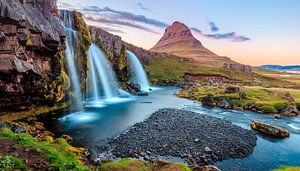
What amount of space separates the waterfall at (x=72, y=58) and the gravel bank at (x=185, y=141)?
24.1m

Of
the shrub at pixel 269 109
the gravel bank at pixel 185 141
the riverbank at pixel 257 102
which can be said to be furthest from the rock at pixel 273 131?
the shrub at pixel 269 109

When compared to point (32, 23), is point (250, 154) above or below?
below

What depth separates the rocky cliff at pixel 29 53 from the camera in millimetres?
29938

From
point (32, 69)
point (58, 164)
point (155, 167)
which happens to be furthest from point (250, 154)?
point (32, 69)

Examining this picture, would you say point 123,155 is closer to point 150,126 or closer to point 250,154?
point 150,126

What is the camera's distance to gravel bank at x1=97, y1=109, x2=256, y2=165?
26.7m

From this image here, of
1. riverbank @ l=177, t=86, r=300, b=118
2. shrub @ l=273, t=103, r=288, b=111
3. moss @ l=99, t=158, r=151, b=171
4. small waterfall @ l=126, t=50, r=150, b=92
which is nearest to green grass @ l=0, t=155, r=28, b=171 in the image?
moss @ l=99, t=158, r=151, b=171

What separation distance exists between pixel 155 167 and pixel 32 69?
27.0 meters

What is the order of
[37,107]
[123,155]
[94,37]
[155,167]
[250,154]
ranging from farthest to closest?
[94,37] → [37,107] → [250,154] → [123,155] → [155,167]

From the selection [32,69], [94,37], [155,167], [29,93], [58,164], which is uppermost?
[94,37]

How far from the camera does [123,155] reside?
2595 cm

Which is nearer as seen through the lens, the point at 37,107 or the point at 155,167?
the point at 155,167

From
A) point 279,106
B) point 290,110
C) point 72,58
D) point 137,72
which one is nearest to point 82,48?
point 72,58

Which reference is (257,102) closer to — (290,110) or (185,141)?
(290,110)
